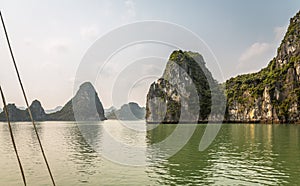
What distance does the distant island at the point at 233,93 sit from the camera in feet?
341

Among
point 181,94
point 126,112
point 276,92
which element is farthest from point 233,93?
point 126,112

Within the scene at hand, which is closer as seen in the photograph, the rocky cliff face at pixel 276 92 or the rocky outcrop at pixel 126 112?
the rocky outcrop at pixel 126 112

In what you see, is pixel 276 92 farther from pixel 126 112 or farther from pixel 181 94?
pixel 126 112

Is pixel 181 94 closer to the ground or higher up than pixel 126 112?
higher up

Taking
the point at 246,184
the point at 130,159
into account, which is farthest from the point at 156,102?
the point at 246,184

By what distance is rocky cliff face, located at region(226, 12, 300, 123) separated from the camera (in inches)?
4001

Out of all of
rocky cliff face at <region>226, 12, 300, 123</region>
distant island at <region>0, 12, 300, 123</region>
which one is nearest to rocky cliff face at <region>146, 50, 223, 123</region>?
distant island at <region>0, 12, 300, 123</region>

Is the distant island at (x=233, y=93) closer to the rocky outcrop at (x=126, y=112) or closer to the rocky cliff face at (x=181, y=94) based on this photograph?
the rocky cliff face at (x=181, y=94)

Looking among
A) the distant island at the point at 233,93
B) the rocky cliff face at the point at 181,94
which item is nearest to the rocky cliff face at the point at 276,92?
the distant island at the point at 233,93

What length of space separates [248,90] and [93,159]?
109 metres

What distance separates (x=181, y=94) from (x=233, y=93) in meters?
24.2

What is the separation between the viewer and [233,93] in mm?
131375

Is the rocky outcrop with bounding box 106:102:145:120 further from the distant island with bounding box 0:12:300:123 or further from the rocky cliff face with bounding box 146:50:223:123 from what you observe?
the rocky cliff face with bounding box 146:50:223:123

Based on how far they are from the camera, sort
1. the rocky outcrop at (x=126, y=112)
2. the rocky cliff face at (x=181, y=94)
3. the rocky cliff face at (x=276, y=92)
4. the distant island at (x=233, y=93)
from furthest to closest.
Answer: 1. the rocky cliff face at (x=181, y=94)
2. the distant island at (x=233, y=93)
3. the rocky cliff face at (x=276, y=92)
4. the rocky outcrop at (x=126, y=112)
